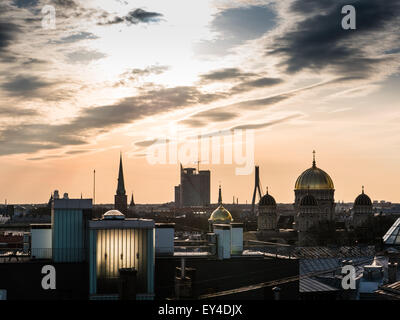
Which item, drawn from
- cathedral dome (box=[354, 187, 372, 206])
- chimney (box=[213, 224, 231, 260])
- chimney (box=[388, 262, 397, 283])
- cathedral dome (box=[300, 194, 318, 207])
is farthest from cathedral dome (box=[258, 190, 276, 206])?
chimney (box=[388, 262, 397, 283])

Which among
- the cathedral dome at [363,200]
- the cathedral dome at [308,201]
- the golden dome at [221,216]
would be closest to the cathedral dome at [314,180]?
the cathedral dome at [308,201]

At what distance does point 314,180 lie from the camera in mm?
149000

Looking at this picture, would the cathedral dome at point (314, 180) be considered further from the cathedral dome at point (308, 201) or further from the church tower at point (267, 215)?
the church tower at point (267, 215)

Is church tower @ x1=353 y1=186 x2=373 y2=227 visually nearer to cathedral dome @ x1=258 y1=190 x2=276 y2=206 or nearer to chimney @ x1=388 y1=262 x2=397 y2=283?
cathedral dome @ x1=258 y1=190 x2=276 y2=206

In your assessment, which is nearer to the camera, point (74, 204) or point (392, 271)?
point (74, 204)

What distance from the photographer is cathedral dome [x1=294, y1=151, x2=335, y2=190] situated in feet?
488

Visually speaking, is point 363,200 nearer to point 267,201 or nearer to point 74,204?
point 267,201

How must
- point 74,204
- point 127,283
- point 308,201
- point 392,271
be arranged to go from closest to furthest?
point 127,283 → point 74,204 → point 392,271 → point 308,201

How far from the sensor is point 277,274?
3456 cm

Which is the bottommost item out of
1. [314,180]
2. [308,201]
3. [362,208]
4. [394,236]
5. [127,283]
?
[127,283]

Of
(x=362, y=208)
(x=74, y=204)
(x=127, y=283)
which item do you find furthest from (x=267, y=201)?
(x=127, y=283)

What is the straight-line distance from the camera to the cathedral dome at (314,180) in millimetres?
148750

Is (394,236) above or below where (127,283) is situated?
above
